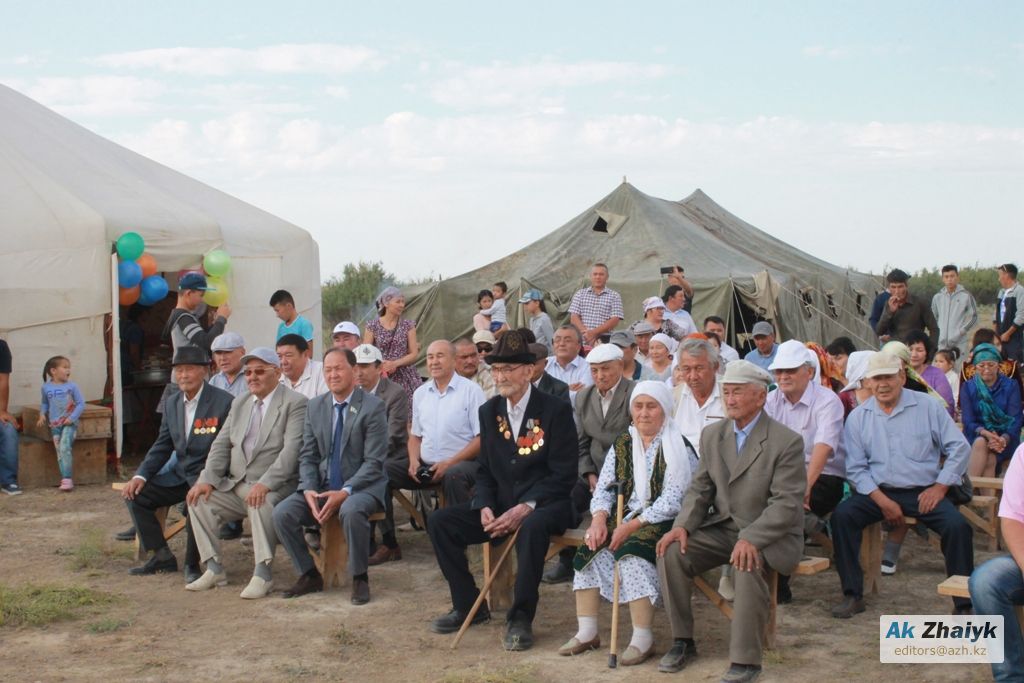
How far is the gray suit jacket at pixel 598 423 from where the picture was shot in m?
6.41

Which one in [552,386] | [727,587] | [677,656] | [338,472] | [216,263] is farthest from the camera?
[216,263]

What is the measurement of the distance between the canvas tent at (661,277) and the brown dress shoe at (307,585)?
9615 mm

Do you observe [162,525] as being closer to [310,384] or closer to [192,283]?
[310,384]

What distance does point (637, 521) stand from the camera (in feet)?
17.1

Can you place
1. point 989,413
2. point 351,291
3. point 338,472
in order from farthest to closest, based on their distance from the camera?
point 351,291 → point 989,413 → point 338,472

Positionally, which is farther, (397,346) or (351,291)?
(351,291)

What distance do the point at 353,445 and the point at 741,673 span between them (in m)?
2.66

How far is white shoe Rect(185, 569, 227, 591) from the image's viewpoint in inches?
254

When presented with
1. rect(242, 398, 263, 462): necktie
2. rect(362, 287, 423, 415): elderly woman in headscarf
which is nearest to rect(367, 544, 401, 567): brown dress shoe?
rect(242, 398, 263, 462): necktie

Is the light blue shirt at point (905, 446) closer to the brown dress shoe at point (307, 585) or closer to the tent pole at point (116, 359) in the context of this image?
the brown dress shoe at point (307, 585)

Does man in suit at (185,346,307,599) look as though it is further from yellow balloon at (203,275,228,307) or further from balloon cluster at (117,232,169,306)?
yellow balloon at (203,275,228,307)

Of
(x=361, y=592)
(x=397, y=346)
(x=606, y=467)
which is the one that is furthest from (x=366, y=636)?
(x=397, y=346)

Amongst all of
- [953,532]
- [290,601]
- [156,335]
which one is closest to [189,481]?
[290,601]

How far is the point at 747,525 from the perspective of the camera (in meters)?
4.99
